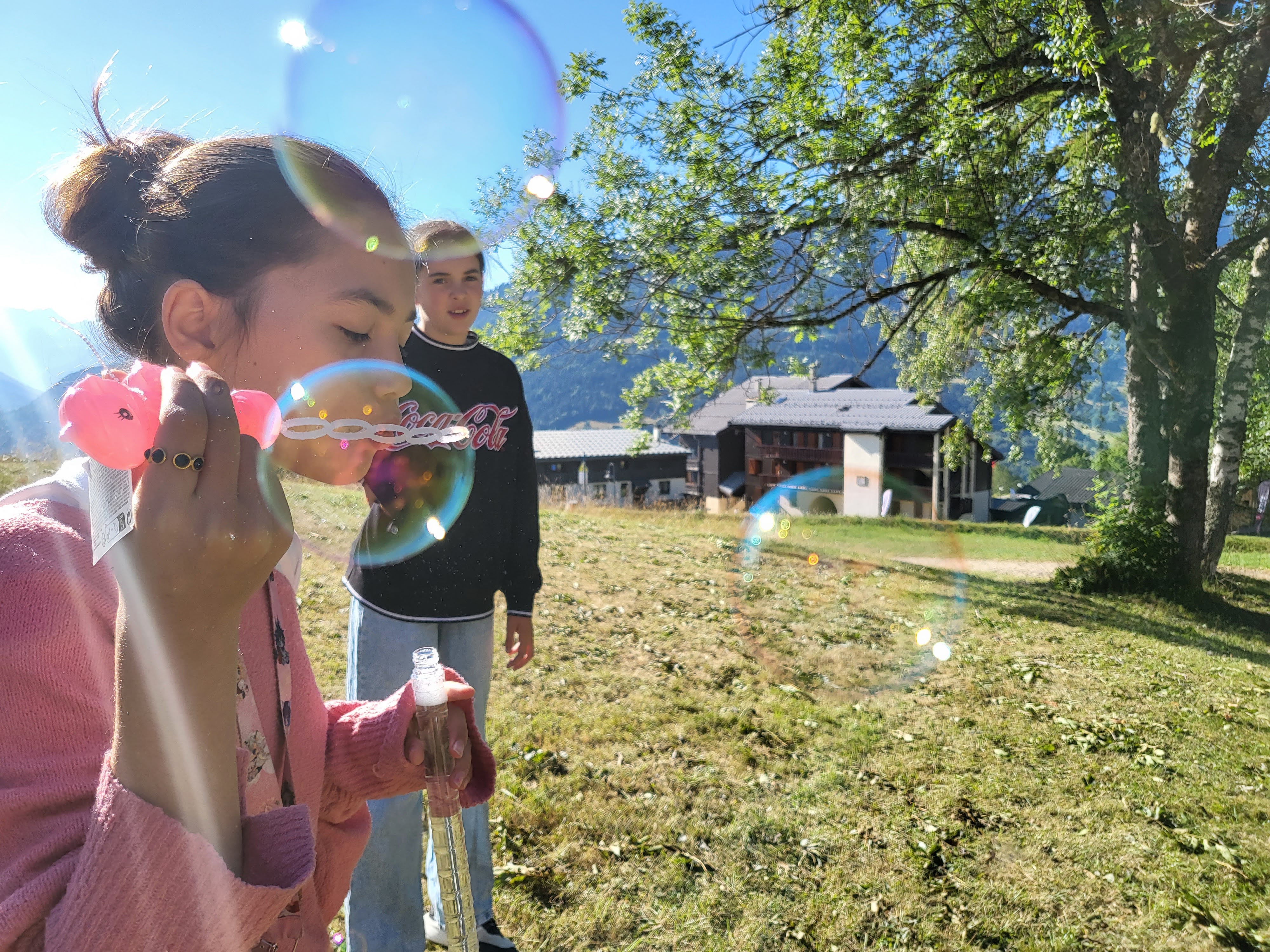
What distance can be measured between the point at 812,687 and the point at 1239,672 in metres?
5.13

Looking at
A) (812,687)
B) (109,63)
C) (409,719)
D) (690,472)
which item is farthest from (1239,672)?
(690,472)

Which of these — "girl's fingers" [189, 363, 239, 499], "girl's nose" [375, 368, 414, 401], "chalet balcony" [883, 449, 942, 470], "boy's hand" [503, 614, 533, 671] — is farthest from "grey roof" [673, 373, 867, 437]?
"girl's fingers" [189, 363, 239, 499]

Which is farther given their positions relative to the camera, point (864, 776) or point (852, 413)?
point (852, 413)

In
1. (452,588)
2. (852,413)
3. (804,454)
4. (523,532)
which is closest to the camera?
(452,588)

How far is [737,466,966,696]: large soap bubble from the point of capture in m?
7.45

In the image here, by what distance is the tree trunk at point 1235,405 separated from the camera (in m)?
10.7

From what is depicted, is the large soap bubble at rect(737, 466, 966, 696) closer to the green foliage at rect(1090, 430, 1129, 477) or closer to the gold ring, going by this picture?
the gold ring

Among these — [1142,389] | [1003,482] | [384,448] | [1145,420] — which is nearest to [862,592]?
[1145,420]

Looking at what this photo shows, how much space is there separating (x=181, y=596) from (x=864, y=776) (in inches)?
190

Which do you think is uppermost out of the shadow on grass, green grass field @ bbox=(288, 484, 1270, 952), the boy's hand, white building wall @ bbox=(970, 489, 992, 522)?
the boy's hand

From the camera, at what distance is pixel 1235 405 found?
10.9 meters

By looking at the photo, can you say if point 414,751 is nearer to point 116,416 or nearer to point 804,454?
point 116,416

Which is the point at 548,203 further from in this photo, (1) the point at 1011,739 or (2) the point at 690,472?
(2) the point at 690,472

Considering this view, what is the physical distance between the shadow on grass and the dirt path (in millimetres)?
1194
